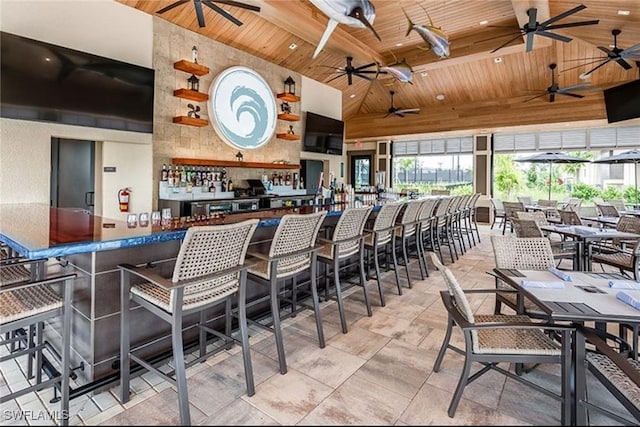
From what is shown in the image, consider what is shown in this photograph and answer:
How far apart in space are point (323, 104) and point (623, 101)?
271 inches

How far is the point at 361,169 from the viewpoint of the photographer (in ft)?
45.6

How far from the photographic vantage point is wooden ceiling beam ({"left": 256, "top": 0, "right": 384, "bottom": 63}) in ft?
18.0

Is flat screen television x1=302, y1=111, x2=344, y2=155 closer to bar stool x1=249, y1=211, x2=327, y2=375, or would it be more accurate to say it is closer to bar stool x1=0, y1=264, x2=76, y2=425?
bar stool x1=249, y1=211, x2=327, y2=375

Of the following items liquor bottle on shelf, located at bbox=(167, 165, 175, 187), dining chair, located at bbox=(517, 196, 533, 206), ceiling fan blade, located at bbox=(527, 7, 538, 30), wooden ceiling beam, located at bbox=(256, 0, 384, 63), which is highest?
wooden ceiling beam, located at bbox=(256, 0, 384, 63)

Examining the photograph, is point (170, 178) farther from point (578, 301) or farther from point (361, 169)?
point (361, 169)

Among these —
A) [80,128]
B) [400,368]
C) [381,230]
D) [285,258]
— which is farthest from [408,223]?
[80,128]

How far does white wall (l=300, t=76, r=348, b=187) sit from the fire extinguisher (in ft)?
14.2

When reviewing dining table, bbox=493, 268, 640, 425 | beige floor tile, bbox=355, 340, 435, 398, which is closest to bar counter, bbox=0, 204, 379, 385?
beige floor tile, bbox=355, 340, 435, 398

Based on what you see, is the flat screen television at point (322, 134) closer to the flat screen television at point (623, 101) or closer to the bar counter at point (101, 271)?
the flat screen television at point (623, 101)

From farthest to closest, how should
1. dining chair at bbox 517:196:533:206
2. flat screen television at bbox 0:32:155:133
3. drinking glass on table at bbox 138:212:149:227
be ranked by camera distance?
dining chair at bbox 517:196:533:206 → flat screen television at bbox 0:32:155:133 → drinking glass on table at bbox 138:212:149:227

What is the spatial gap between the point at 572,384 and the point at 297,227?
1.80 meters

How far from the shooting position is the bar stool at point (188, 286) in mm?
1815

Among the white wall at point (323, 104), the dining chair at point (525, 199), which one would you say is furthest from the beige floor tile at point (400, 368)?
the dining chair at point (525, 199)

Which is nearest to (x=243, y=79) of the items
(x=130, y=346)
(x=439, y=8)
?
(x=439, y=8)
